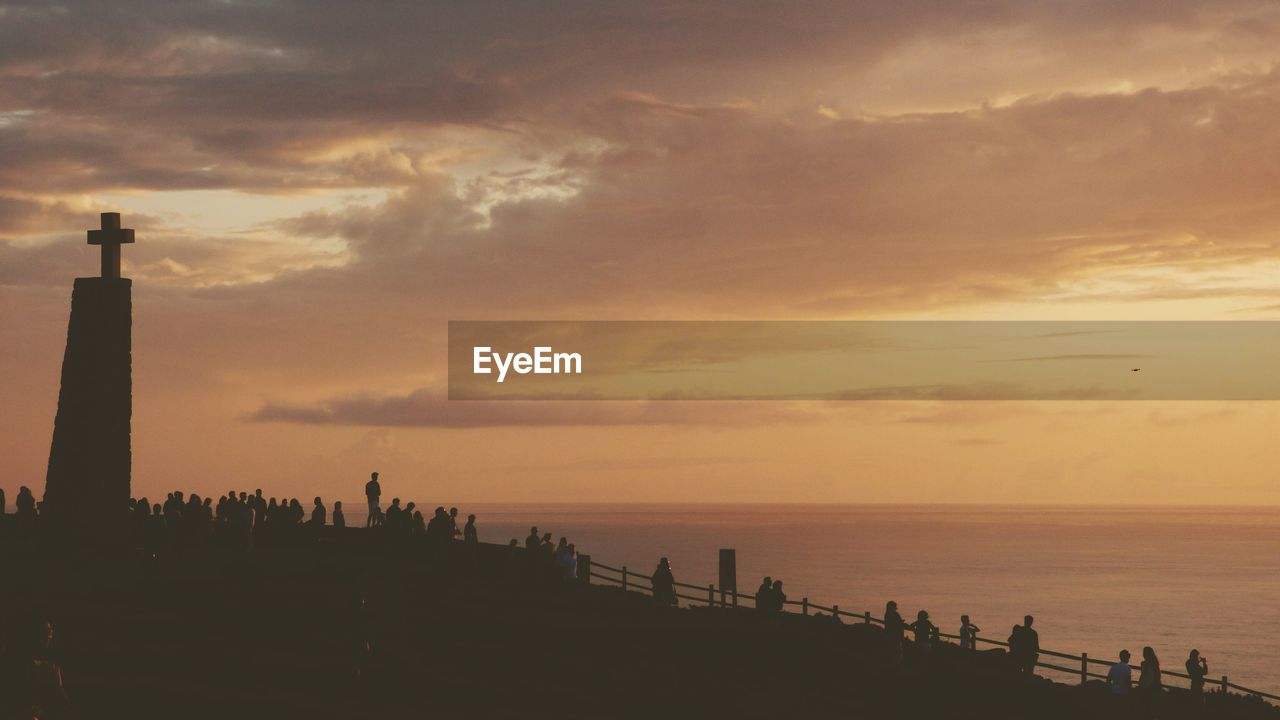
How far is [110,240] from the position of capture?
108 ft

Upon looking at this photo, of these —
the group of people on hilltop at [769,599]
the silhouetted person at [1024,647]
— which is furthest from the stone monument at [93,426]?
the silhouetted person at [1024,647]

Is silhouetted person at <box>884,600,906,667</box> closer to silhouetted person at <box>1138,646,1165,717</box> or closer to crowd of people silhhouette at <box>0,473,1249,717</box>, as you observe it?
crowd of people silhhouette at <box>0,473,1249,717</box>

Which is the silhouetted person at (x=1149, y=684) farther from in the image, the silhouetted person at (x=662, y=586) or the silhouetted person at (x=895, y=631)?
the silhouetted person at (x=662, y=586)

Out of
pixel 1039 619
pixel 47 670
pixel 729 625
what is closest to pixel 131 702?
pixel 47 670

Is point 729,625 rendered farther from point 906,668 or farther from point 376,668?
point 376,668

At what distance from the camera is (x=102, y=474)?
32094 millimetres

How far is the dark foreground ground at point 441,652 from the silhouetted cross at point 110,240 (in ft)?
21.5

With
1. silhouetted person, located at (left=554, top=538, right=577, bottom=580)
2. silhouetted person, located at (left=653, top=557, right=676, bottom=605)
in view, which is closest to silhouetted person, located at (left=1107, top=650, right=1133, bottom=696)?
silhouetted person, located at (left=653, top=557, right=676, bottom=605)

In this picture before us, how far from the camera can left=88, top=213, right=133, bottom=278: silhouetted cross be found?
32844 millimetres

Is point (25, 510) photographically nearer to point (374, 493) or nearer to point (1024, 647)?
point (374, 493)

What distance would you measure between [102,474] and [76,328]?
333 centimetres

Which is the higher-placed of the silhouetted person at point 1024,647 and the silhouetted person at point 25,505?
the silhouetted person at point 25,505

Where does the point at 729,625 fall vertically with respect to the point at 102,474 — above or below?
below

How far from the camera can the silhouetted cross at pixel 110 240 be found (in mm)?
32844
